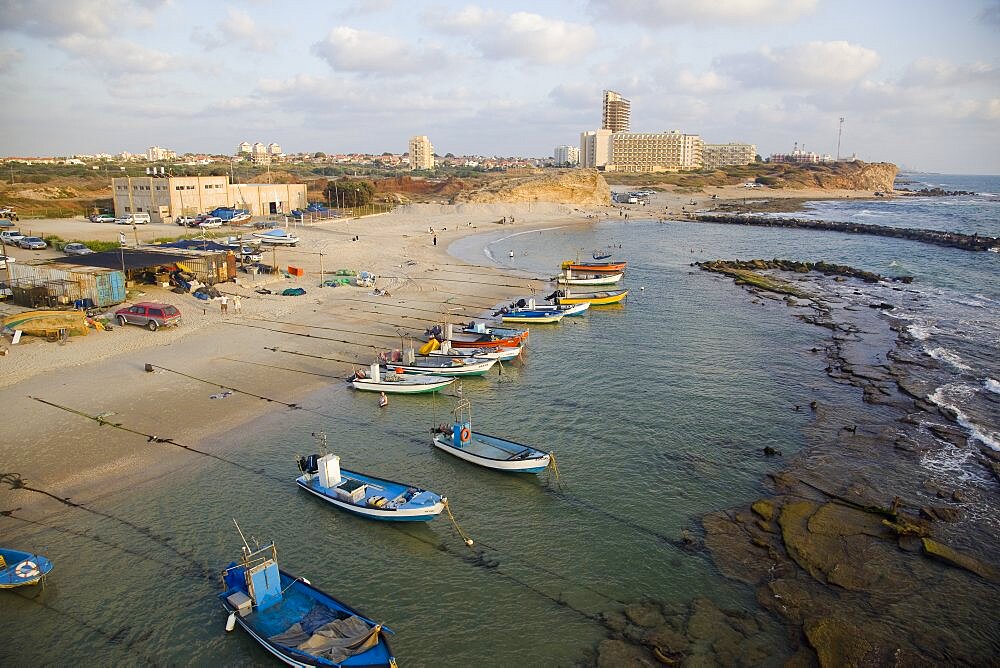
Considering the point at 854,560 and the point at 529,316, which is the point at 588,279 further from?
the point at 854,560

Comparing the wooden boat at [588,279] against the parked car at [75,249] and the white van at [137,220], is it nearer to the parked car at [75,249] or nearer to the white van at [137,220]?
the parked car at [75,249]

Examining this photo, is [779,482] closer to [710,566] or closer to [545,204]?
[710,566]

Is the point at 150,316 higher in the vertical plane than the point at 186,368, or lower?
higher

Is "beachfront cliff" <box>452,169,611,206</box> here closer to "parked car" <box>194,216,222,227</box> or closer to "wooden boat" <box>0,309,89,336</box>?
"parked car" <box>194,216,222,227</box>

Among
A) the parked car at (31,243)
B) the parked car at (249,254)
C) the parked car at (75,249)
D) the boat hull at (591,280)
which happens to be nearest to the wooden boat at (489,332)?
the boat hull at (591,280)

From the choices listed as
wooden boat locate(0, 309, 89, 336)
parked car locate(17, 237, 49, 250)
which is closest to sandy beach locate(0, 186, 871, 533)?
wooden boat locate(0, 309, 89, 336)

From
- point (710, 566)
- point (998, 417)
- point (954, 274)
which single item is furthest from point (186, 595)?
point (954, 274)

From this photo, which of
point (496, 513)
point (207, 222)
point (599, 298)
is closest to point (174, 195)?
point (207, 222)
